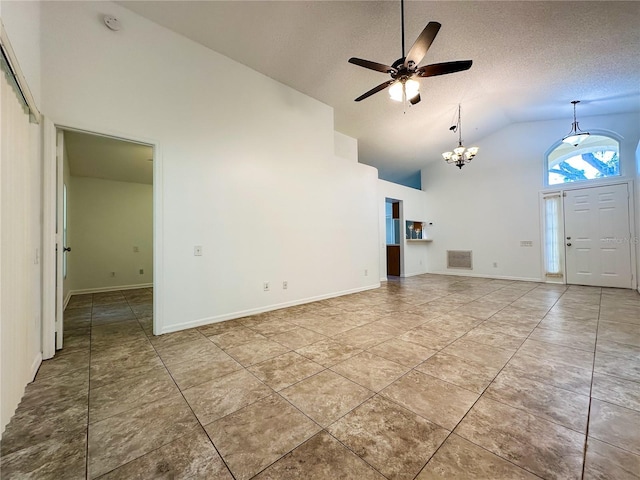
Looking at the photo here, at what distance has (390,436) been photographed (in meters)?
1.34

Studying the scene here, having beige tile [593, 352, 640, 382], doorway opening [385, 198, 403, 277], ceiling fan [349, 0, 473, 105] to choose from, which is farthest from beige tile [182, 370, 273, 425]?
doorway opening [385, 198, 403, 277]

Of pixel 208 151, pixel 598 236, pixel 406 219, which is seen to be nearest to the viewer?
pixel 208 151

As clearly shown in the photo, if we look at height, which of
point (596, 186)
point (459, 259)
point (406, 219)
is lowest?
point (459, 259)

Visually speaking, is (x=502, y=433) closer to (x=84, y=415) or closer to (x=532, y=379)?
(x=532, y=379)

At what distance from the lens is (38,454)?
1249 millimetres

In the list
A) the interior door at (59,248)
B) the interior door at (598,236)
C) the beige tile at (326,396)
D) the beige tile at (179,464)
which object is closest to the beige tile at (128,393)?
the beige tile at (179,464)

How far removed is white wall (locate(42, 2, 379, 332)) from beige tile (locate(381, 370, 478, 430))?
2.45m

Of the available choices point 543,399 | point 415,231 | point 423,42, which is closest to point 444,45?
point 423,42

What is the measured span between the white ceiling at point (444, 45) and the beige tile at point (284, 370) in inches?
149

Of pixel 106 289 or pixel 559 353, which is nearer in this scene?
pixel 559 353

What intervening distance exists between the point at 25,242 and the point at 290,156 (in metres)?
Result: 3.19

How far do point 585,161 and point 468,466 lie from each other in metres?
7.86

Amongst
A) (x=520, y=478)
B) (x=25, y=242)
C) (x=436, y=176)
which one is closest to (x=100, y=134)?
(x=25, y=242)

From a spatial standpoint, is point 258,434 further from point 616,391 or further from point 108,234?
point 108,234
